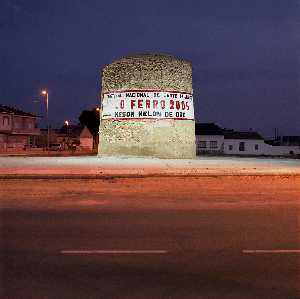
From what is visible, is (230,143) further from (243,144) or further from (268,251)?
(268,251)

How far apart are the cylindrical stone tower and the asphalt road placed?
2375cm

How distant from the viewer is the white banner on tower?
3812 cm

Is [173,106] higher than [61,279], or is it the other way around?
[173,106]

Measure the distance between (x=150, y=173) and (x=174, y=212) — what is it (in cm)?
1032

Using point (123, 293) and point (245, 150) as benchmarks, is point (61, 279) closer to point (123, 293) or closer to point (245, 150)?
point (123, 293)

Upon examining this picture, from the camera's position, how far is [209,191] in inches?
627

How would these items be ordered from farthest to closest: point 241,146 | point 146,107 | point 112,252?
point 241,146
point 146,107
point 112,252

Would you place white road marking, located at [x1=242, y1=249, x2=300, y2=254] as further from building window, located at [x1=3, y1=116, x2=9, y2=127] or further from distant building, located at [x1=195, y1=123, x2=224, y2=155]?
distant building, located at [x1=195, y1=123, x2=224, y2=155]

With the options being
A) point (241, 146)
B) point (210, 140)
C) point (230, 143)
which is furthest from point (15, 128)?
point (241, 146)

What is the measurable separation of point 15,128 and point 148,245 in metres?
66.7

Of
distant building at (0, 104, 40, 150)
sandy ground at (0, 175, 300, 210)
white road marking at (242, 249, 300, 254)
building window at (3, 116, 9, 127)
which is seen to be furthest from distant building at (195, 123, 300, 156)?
white road marking at (242, 249, 300, 254)

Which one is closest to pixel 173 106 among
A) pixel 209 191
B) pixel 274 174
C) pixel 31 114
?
pixel 274 174

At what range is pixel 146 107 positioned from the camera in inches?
1503

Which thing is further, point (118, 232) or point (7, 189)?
point (7, 189)
